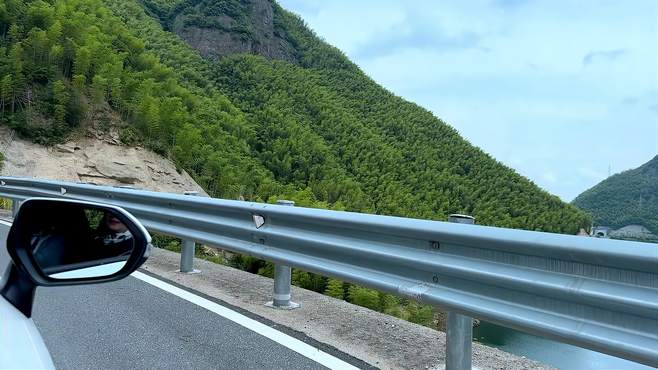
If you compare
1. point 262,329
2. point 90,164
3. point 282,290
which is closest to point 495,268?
point 262,329

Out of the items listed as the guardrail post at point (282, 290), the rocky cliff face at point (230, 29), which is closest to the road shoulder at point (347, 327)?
the guardrail post at point (282, 290)

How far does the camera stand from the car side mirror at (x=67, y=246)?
1.32 m

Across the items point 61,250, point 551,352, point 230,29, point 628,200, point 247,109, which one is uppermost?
point 230,29

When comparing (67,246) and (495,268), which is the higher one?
(67,246)

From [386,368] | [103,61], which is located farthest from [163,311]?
[103,61]

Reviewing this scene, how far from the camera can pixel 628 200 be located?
490 inches

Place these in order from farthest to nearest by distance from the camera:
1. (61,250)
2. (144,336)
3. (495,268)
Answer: (144,336)
(495,268)
(61,250)

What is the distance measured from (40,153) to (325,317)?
14.0 m

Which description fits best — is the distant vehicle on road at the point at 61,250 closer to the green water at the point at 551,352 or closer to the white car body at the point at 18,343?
the white car body at the point at 18,343

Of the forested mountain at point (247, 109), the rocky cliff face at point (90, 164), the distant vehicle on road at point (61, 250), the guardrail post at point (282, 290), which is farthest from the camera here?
the forested mountain at point (247, 109)

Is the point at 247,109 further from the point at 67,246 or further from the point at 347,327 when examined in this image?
the point at 67,246

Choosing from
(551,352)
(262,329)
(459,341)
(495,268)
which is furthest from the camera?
(551,352)

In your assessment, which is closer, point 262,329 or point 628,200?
point 262,329

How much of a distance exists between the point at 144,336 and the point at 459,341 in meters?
2.14
